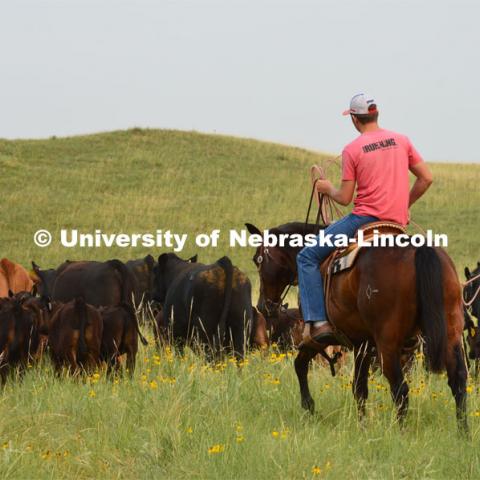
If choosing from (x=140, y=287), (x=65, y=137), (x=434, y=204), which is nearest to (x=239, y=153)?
(x=65, y=137)

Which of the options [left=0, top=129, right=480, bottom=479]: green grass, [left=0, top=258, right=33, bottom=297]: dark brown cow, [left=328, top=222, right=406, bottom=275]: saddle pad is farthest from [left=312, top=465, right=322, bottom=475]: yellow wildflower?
[left=0, top=258, right=33, bottom=297]: dark brown cow

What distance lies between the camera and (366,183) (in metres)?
8.09

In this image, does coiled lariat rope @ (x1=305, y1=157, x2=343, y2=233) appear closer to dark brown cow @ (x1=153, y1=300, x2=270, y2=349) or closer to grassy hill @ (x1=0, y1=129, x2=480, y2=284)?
dark brown cow @ (x1=153, y1=300, x2=270, y2=349)

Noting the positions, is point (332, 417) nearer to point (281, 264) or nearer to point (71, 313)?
point (281, 264)

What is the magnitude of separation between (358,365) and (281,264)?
167cm

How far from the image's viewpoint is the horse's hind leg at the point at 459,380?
715 centimetres

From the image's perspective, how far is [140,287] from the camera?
16.0 m

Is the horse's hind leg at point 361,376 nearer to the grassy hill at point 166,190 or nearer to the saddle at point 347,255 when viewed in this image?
the saddle at point 347,255

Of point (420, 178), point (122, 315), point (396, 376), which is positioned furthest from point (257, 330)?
point (396, 376)

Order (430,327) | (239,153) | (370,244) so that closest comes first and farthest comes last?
(430,327) → (370,244) → (239,153)

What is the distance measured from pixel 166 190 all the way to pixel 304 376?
48148 millimetres

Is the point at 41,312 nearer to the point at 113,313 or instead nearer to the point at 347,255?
the point at 113,313

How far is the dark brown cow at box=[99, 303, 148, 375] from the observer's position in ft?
33.6

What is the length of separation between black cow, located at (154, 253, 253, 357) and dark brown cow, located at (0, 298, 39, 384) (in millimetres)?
2026
